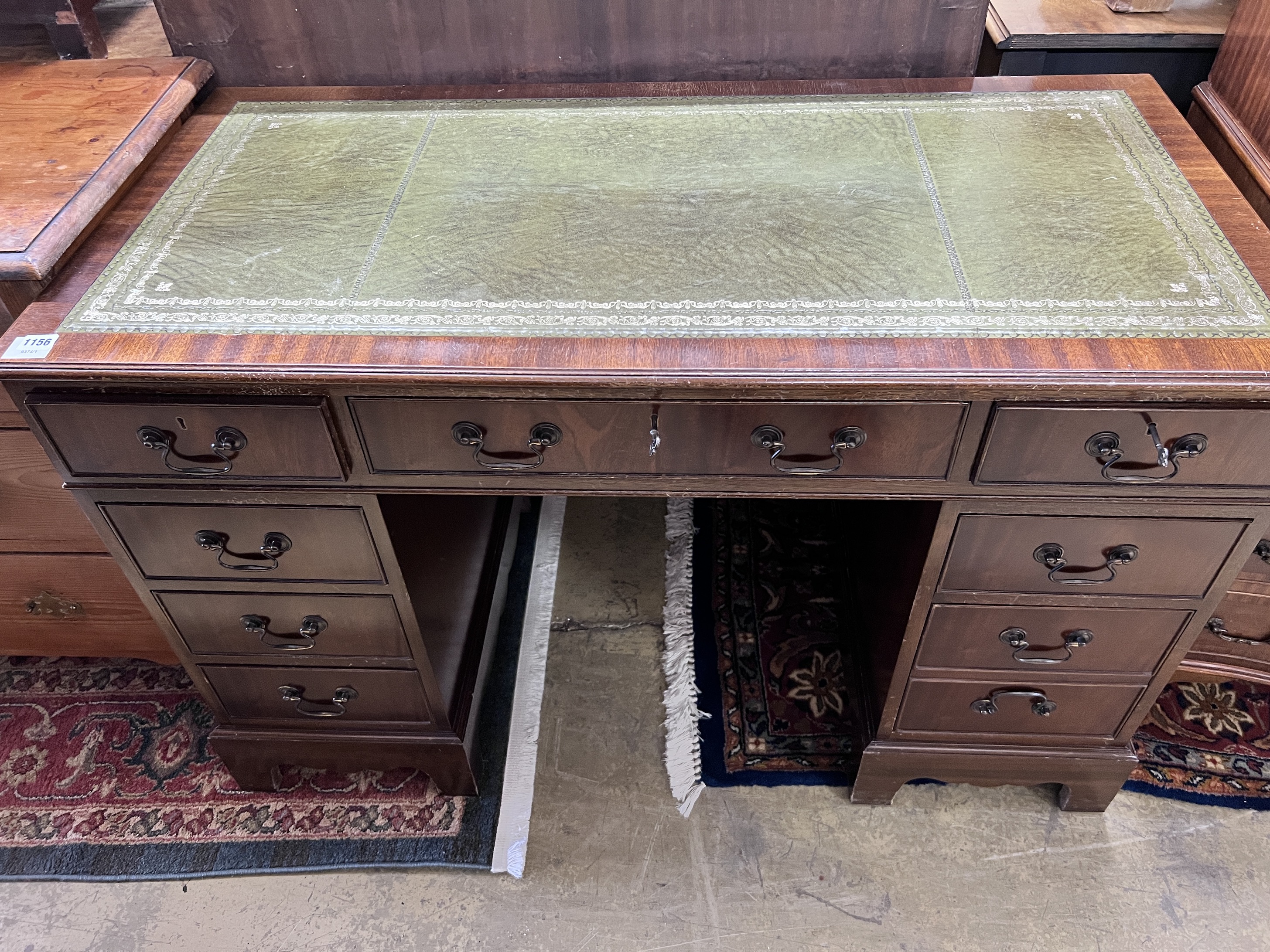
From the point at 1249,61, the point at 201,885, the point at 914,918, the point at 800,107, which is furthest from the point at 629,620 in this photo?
the point at 1249,61

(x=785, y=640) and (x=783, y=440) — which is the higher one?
(x=783, y=440)

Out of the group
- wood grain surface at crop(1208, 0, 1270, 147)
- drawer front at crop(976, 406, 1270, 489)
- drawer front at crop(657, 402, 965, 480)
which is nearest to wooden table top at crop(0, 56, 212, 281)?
drawer front at crop(657, 402, 965, 480)

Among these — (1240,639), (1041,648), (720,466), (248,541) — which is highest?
(720,466)

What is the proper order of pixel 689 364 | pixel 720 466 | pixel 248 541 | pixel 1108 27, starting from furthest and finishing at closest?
pixel 1108 27
pixel 248 541
pixel 720 466
pixel 689 364

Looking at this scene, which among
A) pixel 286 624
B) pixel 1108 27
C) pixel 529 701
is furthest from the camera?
pixel 529 701

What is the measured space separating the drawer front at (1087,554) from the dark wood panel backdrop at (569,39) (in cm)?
73

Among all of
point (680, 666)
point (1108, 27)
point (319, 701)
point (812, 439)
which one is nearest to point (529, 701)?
point (680, 666)

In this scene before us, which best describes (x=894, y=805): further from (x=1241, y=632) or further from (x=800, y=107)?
(x=800, y=107)

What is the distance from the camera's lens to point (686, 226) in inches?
42.7

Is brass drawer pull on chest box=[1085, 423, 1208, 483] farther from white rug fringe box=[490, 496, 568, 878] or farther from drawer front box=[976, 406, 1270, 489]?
white rug fringe box=[490, 496, 568, 878]

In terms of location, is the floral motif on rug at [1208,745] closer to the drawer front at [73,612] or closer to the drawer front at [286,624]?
the drawer front at [286,624]

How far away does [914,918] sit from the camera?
1.37 meters

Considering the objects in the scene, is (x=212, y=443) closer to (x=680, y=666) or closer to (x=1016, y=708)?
(x=680, y=666)

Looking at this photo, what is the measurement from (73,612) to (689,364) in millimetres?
1195
